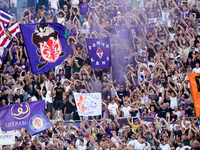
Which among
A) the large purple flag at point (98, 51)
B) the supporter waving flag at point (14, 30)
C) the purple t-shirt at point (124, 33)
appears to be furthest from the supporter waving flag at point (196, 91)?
the supporter waving flag at point (14, 30)

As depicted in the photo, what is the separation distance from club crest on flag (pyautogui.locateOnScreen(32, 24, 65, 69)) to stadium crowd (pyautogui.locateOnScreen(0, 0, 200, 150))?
277 cm

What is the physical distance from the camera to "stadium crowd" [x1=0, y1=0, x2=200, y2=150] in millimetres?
17297

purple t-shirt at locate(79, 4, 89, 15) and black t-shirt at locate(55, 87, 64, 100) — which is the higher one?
purple t-shirt at locate(79, 4, 89, 15)

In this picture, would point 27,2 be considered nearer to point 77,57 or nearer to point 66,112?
point 77,57

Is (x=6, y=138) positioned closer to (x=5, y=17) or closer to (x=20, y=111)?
(x=20, y=111)

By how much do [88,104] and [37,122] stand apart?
2071 millimetres

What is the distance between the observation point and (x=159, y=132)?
17.3m

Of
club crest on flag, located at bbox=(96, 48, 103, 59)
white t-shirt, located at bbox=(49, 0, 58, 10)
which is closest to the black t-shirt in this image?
club crest on flag, located at bbox=(96, 48, 103, 59)

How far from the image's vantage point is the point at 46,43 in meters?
15.7

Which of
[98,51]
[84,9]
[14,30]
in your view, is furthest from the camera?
[84,9]

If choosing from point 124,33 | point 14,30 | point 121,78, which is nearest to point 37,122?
point 121,78

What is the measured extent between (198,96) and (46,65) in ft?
13.9

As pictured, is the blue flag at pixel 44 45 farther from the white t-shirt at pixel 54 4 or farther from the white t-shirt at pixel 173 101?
the white t-shirt at pixel 54 4

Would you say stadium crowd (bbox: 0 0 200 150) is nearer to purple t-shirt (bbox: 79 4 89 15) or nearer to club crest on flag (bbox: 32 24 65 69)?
purple t-shirt (bbox: 79 4 89 15)
